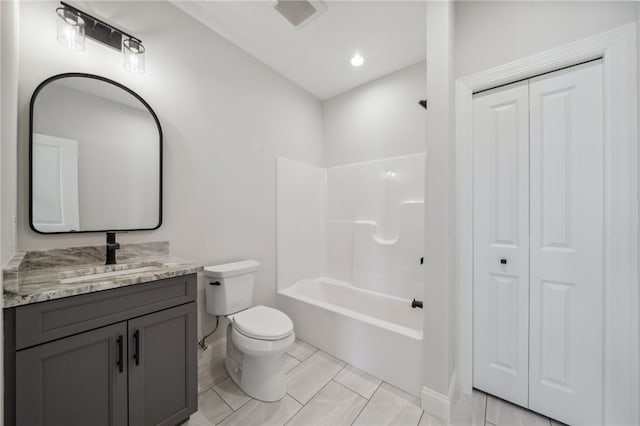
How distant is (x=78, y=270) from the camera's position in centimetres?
118

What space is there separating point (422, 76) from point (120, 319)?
2865 millimetres

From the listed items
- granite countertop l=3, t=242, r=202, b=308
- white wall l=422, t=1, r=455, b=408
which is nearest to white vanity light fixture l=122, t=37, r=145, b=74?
granite countertop l=3, t=242, r=202, b=308

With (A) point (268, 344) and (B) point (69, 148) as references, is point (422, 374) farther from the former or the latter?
(B) point (69, 148)

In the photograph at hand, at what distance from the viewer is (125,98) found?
4.95 feet

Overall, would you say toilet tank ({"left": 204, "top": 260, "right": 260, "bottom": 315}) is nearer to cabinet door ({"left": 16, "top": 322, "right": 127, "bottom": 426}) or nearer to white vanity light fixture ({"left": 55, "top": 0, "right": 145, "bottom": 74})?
cabinet door ({"left": 16, "top": 322, "right": 127, "bottom": 426})

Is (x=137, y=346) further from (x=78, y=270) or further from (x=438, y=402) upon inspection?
(x=438, y=402)

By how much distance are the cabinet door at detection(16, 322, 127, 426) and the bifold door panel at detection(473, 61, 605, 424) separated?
2.03 metres

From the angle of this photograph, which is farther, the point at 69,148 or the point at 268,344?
the point at 268,344

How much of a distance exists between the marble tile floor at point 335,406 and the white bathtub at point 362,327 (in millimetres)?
116

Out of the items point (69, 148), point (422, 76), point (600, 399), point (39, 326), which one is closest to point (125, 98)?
point (69, 148)

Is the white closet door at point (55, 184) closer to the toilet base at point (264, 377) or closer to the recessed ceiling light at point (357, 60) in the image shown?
the toilet base at point (264, 377)

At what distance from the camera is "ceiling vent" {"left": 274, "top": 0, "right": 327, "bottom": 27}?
1.66 m

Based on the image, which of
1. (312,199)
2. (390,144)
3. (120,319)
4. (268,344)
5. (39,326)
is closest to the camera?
(39,326)

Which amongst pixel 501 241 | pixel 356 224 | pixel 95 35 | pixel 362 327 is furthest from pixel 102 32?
pixel 501 241
